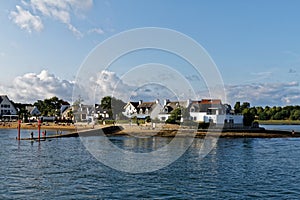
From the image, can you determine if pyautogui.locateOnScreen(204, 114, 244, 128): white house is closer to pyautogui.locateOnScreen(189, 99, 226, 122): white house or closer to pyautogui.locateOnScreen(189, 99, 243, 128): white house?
pyautogui.locateOnScreen(189, 99, 243, 128): white house

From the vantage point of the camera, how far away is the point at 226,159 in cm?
4475

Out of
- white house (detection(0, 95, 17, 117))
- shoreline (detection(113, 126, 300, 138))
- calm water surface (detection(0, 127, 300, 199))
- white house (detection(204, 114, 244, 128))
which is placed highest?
white house (detection(0, 95, 17, 117))

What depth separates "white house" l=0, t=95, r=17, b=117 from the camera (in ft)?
522

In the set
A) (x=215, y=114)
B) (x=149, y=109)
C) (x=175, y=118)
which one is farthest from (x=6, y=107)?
(x=215, y=114)

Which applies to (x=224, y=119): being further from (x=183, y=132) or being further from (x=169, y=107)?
(x=169, y=107)

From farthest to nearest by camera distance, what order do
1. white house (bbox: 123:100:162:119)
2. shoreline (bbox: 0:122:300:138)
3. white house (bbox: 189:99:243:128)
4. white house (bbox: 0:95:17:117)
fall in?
white house (bbox: 0:95:17:117)
white house (bbox: 123:100:162:119)
white house (bbox: 189:99:243:128)
shoreline (bbox: 0:122:300:138)

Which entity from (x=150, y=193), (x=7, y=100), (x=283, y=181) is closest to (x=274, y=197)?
(x=283, y=181)

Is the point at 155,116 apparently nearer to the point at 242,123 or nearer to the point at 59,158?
the point at 242,123

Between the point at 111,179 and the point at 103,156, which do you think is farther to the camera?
the point at 103,156

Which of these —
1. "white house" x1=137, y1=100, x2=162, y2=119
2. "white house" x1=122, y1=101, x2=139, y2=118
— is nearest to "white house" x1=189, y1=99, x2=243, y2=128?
"white house" x1=137, y1=100, x2=162, y2=119

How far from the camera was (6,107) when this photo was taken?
160375mm

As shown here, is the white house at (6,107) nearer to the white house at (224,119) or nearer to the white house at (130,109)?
the white house at (130,109)

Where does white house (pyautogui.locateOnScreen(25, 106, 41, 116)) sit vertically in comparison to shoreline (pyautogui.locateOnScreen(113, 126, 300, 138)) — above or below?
above

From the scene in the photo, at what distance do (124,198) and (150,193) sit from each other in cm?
224
